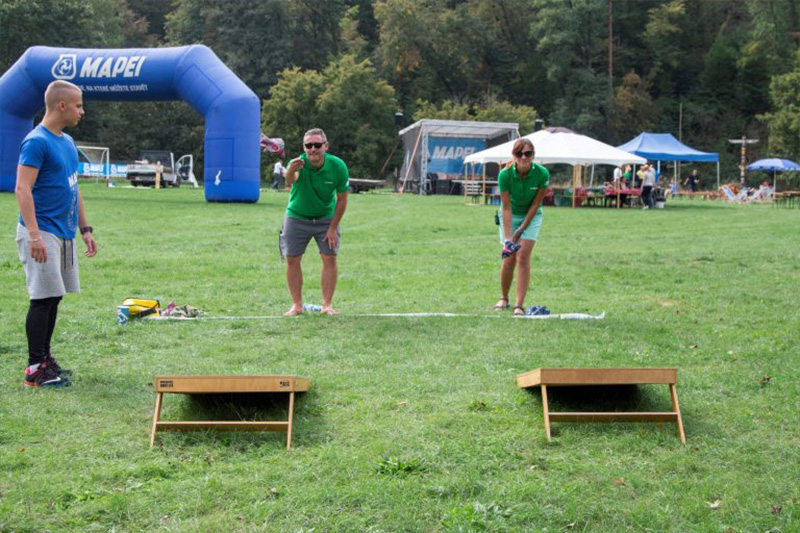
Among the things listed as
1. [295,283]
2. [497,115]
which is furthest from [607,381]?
[497,115]

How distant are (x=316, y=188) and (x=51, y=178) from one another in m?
2.93

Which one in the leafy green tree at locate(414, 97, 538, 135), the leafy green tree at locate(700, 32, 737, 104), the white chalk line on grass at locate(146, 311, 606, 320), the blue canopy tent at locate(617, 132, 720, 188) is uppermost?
the leafy green tree at locate(700, 32, 737, 104)

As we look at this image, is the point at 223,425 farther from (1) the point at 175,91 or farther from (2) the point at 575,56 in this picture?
(2) the point at 575,56

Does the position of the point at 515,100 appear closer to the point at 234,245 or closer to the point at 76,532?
the point at 234,245

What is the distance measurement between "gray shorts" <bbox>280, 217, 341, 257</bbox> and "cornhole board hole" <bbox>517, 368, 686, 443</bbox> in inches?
155

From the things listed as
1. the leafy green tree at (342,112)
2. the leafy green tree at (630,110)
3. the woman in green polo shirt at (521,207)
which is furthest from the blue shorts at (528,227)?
the leafy green tree at (630,110)

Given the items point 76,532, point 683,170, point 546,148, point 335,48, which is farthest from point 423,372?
point 335,48

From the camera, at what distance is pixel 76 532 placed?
3.61 m

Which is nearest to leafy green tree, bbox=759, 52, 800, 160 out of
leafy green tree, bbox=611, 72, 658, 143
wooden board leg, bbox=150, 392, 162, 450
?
leafy green tree, bbox=611, 72, 658, 143

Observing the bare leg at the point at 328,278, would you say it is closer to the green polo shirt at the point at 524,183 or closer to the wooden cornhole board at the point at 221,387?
the green polo shirt at the point at 524,183

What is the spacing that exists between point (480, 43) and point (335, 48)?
11.0m

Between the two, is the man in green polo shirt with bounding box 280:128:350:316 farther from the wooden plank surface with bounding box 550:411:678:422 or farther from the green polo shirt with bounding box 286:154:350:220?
the wooden plank surface with bounding box 550:411:678:422

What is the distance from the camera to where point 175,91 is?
27.2 metres

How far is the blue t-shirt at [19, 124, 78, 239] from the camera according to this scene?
571 cm
